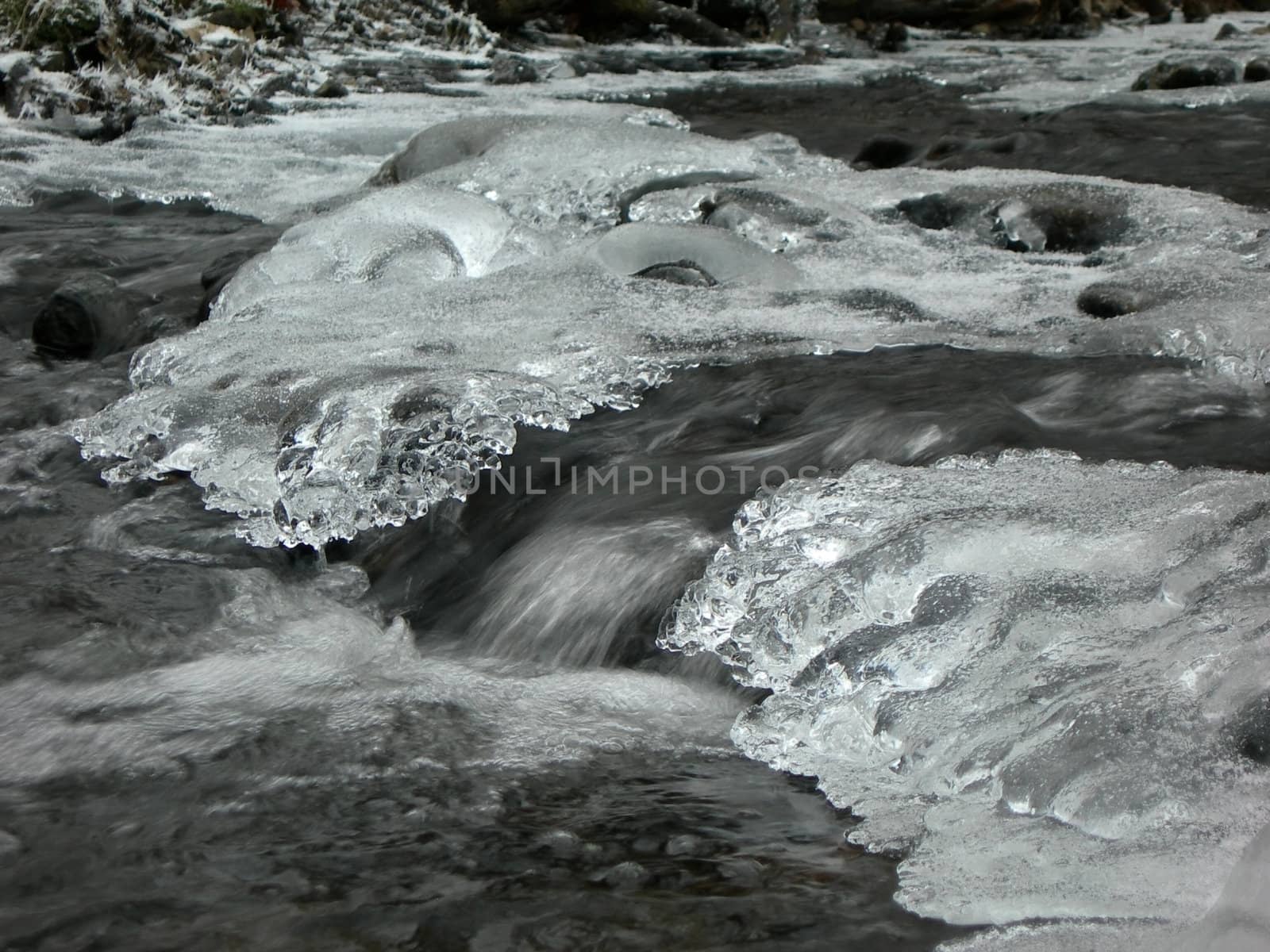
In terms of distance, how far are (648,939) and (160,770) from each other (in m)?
0.88

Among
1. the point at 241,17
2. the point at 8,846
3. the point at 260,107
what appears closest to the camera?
the point at 8,846

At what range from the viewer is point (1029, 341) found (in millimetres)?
3730

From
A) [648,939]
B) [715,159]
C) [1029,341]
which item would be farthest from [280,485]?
[715,159]

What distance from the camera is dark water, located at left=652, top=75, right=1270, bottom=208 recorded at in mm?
6113

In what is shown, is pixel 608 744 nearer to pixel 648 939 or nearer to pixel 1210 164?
pixel 648 939

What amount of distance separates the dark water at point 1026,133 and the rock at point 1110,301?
1541mm

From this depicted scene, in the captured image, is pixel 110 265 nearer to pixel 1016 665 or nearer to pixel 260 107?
pixel 260 107

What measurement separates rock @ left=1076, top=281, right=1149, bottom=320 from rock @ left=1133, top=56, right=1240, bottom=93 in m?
5.26

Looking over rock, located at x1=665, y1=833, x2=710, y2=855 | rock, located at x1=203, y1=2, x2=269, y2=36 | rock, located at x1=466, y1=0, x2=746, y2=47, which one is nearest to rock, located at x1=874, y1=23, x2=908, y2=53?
rock, located at x1=466, y1=0, x2=746, y2=47

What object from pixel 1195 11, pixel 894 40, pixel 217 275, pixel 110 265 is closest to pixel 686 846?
pixel 217 275

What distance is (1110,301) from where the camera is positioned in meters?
3.97

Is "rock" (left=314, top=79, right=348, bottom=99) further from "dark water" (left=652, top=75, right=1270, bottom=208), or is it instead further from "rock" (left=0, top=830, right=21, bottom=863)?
"rock" (left=0, top=830, right=21, bottom=863)

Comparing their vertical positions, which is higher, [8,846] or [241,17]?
[241,17]

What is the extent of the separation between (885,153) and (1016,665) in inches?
224
